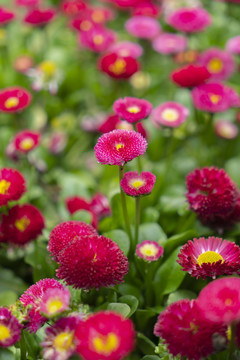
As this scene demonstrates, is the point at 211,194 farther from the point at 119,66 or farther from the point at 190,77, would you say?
the point at 119,66

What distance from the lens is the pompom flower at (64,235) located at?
1050 mm

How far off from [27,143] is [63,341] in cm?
87

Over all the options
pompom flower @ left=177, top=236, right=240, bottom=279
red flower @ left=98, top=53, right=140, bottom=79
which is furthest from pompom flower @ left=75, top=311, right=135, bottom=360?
red flower @ left=98, top=53, right=140, bottom=79

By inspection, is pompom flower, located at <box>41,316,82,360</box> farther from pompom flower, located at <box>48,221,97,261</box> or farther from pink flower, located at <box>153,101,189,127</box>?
pink flower, located at <box>153,101,189,127</box>

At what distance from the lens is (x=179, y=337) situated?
Answer: 85 centimetres

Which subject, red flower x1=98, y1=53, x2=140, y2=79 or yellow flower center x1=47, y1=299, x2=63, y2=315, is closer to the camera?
yellow flower center x1=47, y1=299, x2=63, y2=315

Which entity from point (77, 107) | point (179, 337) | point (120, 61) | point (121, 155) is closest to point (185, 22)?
point (120, 61)

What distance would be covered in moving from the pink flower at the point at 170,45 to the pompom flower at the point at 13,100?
701mm

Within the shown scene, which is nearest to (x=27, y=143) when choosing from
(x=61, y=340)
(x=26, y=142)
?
(x=26, y=142)

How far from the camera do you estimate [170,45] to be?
2018 mm

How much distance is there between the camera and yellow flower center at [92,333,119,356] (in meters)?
0.71

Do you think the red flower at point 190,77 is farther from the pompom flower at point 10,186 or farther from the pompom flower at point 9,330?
the pompom flower at point 9,330

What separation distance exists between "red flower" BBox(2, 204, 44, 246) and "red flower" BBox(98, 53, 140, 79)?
747 millimetres

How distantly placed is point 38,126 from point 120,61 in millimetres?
519
